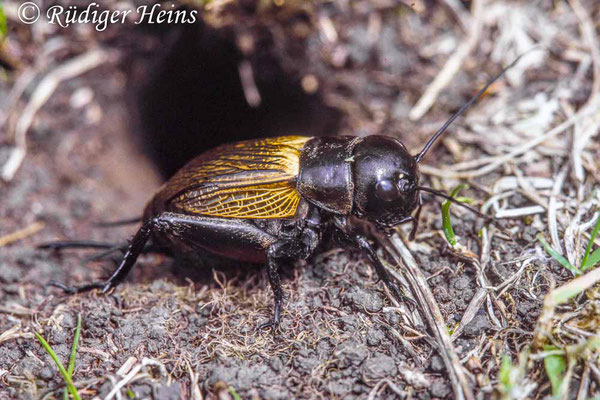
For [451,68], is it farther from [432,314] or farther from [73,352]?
[73,352]

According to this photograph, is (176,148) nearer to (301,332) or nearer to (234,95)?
(234,95)

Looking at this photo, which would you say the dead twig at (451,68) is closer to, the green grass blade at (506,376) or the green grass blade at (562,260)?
the green grass blade at (562,260)

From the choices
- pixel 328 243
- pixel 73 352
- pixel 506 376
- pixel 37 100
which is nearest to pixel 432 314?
pixel 506 376

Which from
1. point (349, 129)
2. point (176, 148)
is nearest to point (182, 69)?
point (176, 148)

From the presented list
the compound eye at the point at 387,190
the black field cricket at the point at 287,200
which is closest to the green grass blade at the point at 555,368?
the black field cricket at the point at 287,200

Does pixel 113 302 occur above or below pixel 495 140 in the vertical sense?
below

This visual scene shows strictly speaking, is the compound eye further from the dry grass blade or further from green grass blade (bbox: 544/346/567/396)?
green grass blade (bbox: 544/346/567/396)

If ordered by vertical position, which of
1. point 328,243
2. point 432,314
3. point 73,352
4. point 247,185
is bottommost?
point 73,352

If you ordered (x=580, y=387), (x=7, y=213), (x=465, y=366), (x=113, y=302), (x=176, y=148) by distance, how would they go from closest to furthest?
(x=580, y=387) < (x=465, y=366) < (x=113, y=302) < (x=7, y=213) < (x=176, y=148)
